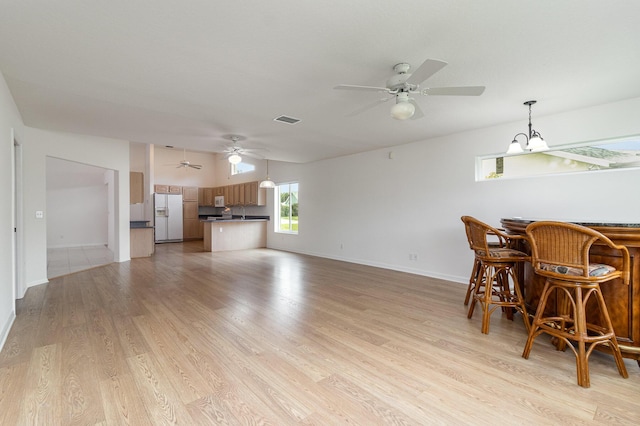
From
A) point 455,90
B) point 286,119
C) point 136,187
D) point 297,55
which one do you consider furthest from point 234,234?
point 455,90

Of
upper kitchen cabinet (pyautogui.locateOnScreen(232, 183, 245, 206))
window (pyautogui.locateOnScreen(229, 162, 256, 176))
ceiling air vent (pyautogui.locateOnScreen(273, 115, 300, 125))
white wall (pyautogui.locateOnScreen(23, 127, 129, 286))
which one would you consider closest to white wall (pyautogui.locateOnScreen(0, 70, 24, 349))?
white wall (pyautogui.locateOnScreen(23, 127, 129, 286))

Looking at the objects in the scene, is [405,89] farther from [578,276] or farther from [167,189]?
[167,189]

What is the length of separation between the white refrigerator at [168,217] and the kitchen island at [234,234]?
7.56ft

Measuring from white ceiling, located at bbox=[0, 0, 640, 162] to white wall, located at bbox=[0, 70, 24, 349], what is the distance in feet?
0.86

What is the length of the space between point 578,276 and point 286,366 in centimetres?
220

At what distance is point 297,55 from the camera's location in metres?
2.34

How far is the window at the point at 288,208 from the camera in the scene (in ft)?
27.9

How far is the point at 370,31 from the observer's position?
202 centimetres

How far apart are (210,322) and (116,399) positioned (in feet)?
4.08

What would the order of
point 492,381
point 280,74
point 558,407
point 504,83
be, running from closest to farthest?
point 558,407 → point 492,381 → point 280,74 → point 504,83

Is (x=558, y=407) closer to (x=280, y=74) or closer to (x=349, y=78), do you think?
(x=349, y=78)

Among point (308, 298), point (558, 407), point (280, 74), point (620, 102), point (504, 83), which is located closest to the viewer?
point (558, 407)

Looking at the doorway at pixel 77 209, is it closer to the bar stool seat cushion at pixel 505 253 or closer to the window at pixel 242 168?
the window at pixel 242 168

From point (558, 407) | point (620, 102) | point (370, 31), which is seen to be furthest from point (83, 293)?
point (620, 102)
